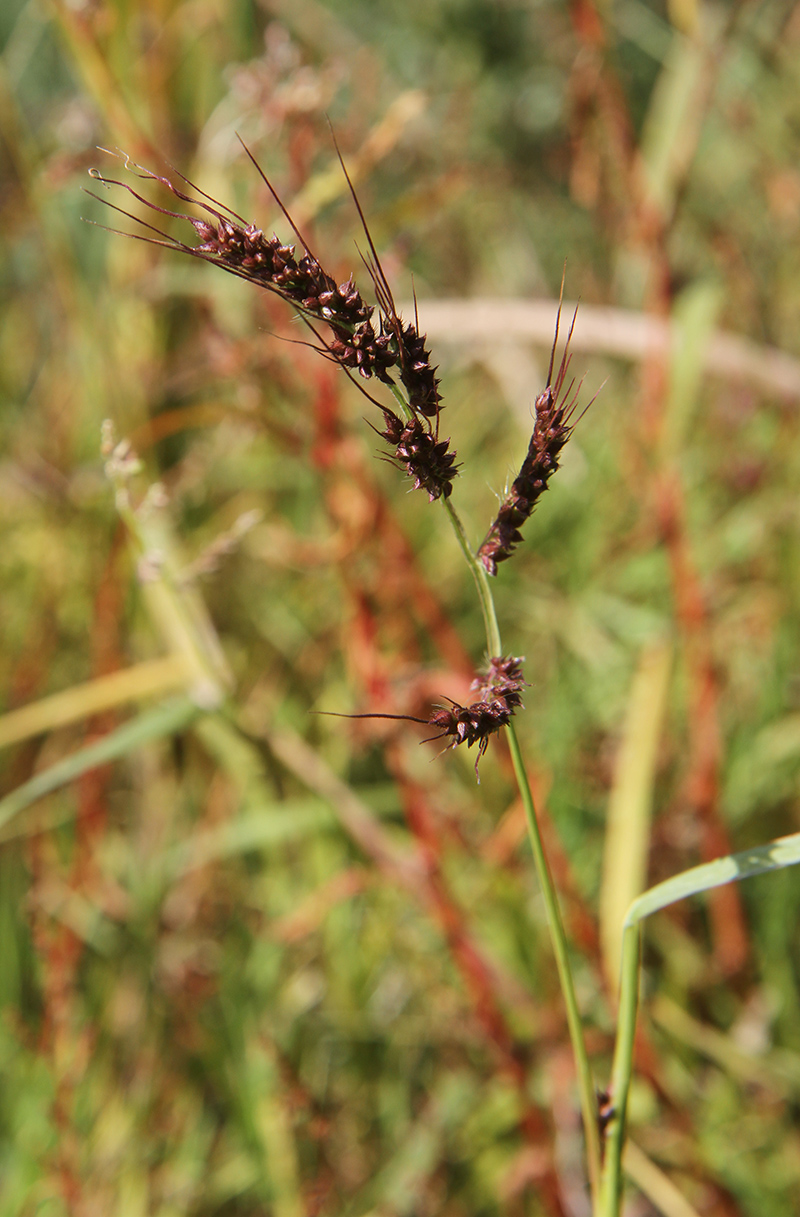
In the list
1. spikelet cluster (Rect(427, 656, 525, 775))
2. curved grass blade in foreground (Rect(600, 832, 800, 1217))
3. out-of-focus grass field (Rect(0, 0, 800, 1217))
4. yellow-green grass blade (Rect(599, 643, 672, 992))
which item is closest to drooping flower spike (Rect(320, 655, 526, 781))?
spikelet cluster (Rect(427, 656, 525, 775))

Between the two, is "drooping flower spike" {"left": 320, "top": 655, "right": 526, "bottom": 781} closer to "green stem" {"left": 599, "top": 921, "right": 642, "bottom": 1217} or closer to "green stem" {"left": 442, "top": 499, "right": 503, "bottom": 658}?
"green stem" {"left": 442, "top": 499, "right": 503, "bottom": 658}

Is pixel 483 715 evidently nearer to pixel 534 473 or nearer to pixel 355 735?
pixel 534 473

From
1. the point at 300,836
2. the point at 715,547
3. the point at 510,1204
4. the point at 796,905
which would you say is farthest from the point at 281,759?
the point at 715,547

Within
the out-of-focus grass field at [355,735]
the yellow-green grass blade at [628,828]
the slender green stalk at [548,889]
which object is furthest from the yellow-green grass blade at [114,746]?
the yellow-green grass blade at [628,828]

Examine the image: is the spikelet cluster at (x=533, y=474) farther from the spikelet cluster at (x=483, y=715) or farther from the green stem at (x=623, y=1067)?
the green stem at (x=623, y=1067)

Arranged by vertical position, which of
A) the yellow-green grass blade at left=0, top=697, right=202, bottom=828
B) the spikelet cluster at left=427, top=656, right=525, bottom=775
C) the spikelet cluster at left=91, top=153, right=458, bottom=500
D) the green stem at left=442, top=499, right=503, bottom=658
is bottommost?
the spikelet cluster at left=427, top=656, right=525, bottom=775

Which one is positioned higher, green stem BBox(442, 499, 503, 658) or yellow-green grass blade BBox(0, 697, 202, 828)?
yellow-green grass blade BBox(0, 697, 202, 828)
